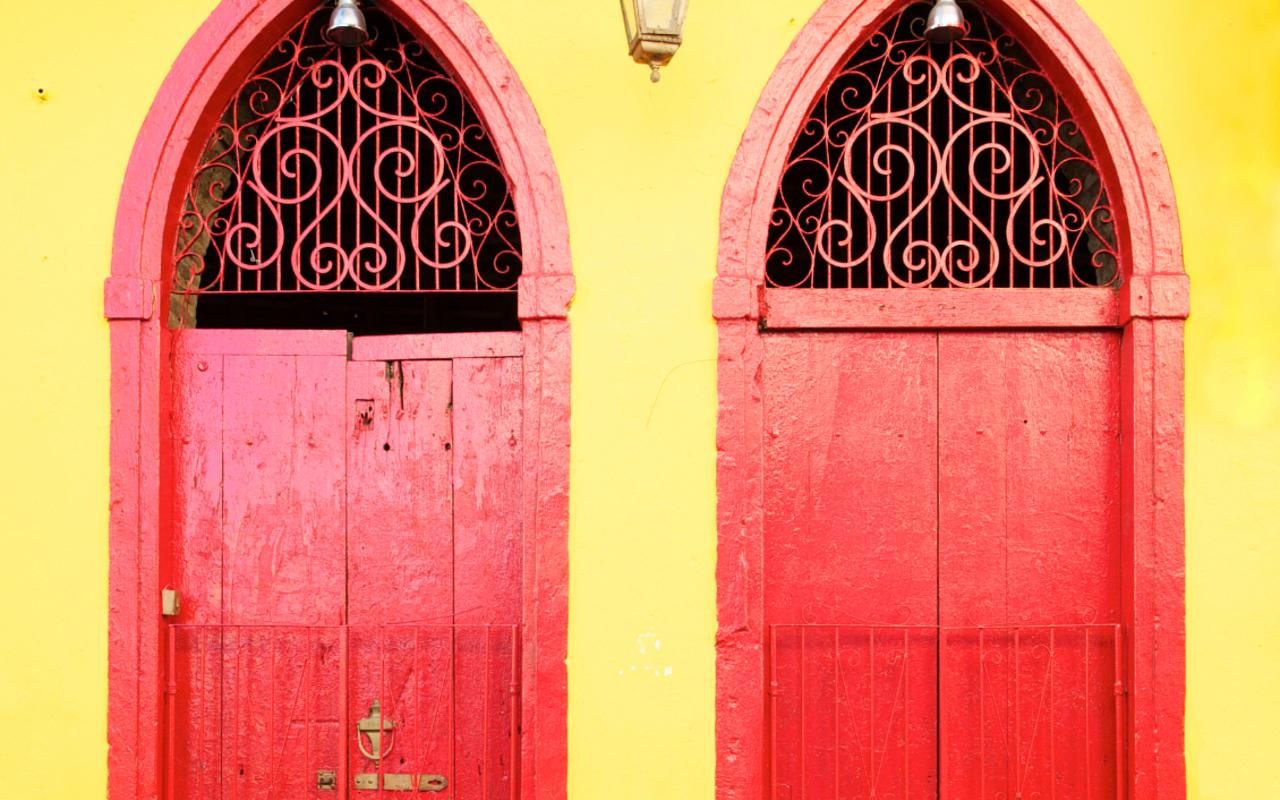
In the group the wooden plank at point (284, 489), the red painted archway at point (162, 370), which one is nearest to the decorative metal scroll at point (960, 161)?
the red painted archway at point (162, 370)

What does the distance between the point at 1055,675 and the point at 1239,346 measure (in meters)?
1.40

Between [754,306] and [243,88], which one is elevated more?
[243,88]

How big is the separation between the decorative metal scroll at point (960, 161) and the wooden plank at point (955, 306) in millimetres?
63

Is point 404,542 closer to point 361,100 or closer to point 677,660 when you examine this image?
point 677,660

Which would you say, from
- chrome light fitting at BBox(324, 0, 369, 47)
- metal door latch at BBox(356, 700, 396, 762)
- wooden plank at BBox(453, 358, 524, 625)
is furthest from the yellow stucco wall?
metal door latch at BBox(356, 700, 396, 762)

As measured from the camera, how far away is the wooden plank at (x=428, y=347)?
4.27 m

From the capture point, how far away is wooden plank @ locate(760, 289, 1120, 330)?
4.20 meters

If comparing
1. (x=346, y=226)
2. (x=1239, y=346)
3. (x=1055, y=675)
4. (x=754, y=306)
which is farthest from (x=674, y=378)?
(x=346, y=226)

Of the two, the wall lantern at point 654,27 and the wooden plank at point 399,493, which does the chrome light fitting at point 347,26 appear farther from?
the wooden plank at point 399,493

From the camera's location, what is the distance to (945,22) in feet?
12.8

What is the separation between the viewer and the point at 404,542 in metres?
4.29

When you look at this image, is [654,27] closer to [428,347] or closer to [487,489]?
[428,347]

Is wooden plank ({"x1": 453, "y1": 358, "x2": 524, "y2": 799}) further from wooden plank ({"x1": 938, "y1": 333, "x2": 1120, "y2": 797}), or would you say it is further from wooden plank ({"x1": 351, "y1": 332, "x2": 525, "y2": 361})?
wooden plank ({"x1": 938, "y1": 333, "x2": 1120, "y2": 797})

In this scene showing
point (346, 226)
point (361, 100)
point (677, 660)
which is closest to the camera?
point (677, 660)
